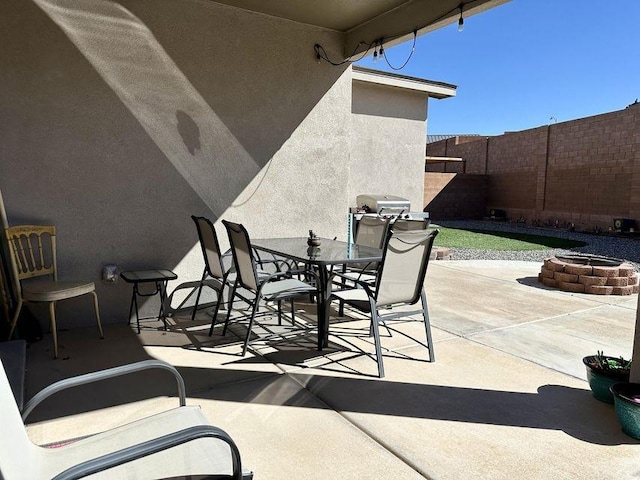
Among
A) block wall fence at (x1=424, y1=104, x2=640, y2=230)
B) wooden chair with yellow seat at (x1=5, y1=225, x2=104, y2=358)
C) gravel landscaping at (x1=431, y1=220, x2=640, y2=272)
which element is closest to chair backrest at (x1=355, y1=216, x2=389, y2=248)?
wooden chair with yellow seat at (x1=5, y1=225, x2=104, y2=358)

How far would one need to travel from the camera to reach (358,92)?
918cm

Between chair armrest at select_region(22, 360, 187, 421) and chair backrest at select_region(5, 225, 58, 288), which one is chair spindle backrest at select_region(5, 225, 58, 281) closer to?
chair backrest at select_region(5, 225, 58, 288)

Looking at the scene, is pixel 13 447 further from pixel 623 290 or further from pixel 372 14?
pixel 623 290

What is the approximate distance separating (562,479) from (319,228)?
3.92 m

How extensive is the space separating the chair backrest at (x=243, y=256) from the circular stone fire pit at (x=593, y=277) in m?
4.45

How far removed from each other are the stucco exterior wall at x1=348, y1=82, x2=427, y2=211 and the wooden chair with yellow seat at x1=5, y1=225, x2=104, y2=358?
6177 mm

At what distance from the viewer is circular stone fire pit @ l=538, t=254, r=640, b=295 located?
556 centimetres

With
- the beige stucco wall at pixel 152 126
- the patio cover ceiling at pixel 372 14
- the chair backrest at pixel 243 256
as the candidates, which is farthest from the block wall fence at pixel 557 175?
the chair backrest at pixel 243 256

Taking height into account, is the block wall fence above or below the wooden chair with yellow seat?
above

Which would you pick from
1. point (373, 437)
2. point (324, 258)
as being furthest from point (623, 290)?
point (373, 437)

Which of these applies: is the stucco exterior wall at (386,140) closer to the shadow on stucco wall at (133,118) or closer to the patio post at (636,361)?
the shadow on stucco wall at (133,118)

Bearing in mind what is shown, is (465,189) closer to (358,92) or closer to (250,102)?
(358,92)

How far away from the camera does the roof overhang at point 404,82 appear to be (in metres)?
8.72

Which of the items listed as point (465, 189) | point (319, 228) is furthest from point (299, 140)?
point (465, 189)
